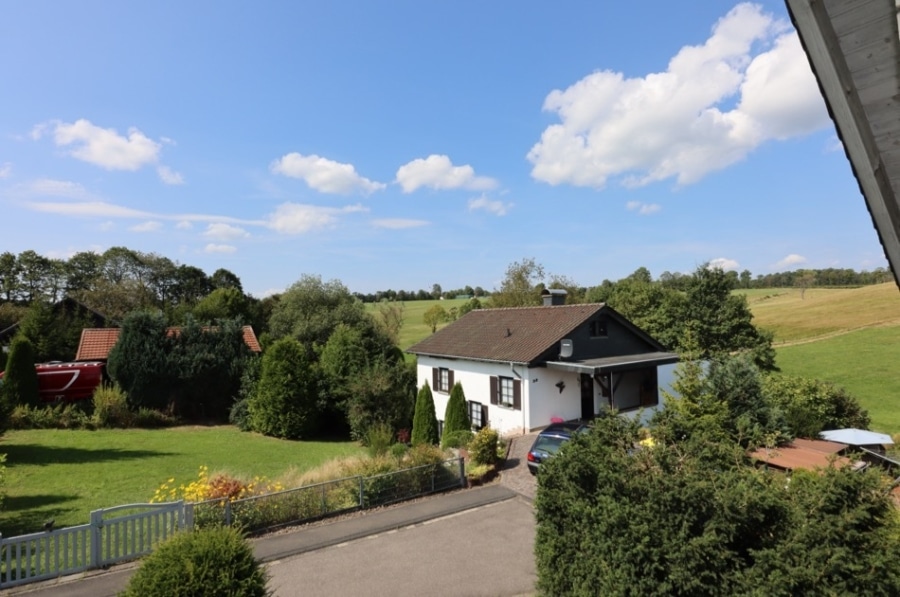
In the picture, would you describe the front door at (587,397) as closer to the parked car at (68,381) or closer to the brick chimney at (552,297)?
the brick chimney at (552,297)

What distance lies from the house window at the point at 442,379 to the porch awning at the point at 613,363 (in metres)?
7.16

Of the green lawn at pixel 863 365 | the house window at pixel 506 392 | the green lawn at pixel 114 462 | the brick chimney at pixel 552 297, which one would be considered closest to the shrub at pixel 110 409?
the green lawn at pixel 114 462

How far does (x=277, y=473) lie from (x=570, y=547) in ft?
44.5

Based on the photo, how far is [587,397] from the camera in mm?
22781

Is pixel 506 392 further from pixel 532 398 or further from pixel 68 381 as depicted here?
pixel 68 381

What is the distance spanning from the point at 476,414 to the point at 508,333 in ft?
15.6

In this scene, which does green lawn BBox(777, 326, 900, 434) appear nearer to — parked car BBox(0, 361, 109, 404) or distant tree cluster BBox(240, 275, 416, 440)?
distant tree cluster BBox(240, 275, 416, 440)

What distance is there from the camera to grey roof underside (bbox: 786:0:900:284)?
1690 mm

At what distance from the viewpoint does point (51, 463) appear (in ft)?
53.6

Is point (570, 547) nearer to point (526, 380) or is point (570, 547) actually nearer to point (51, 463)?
point (526, 380)

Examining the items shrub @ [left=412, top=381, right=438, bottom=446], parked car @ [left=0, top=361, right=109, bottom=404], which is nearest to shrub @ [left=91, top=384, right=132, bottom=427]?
parked car @ [left=0, top=361, right=109, bottom=404]

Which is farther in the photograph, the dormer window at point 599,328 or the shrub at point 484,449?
the dormer window at point 599,328

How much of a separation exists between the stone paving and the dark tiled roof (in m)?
4.96

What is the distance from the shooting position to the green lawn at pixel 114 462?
12.3 m
